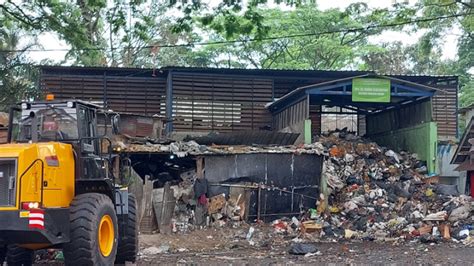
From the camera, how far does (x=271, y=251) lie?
535 inches

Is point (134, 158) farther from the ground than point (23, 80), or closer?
closer

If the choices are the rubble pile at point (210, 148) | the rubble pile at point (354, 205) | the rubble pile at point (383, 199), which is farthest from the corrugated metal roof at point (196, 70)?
the rubble pile at point (210, 148)

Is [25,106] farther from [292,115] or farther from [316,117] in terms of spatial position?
[316,117]

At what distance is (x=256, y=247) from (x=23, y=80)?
477 inches

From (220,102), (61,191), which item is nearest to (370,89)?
(220,102)

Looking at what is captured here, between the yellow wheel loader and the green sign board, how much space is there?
10583 mm

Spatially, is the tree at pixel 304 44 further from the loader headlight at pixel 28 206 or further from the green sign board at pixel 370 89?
the loader headlight at pixel 28 206

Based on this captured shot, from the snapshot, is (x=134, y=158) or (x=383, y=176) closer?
(x=134, y=158)

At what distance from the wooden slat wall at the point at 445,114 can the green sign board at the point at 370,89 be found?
650cm

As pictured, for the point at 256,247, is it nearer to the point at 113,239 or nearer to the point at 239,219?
the point at 239,219

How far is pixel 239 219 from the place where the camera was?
16.6m

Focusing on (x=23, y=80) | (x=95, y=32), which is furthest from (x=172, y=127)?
(x=95, y=32)

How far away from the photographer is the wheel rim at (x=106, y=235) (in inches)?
329

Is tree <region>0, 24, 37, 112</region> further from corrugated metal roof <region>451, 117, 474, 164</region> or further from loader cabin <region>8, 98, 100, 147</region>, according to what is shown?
corrugated metal roof <region>451, 117, 474, 164</region>
